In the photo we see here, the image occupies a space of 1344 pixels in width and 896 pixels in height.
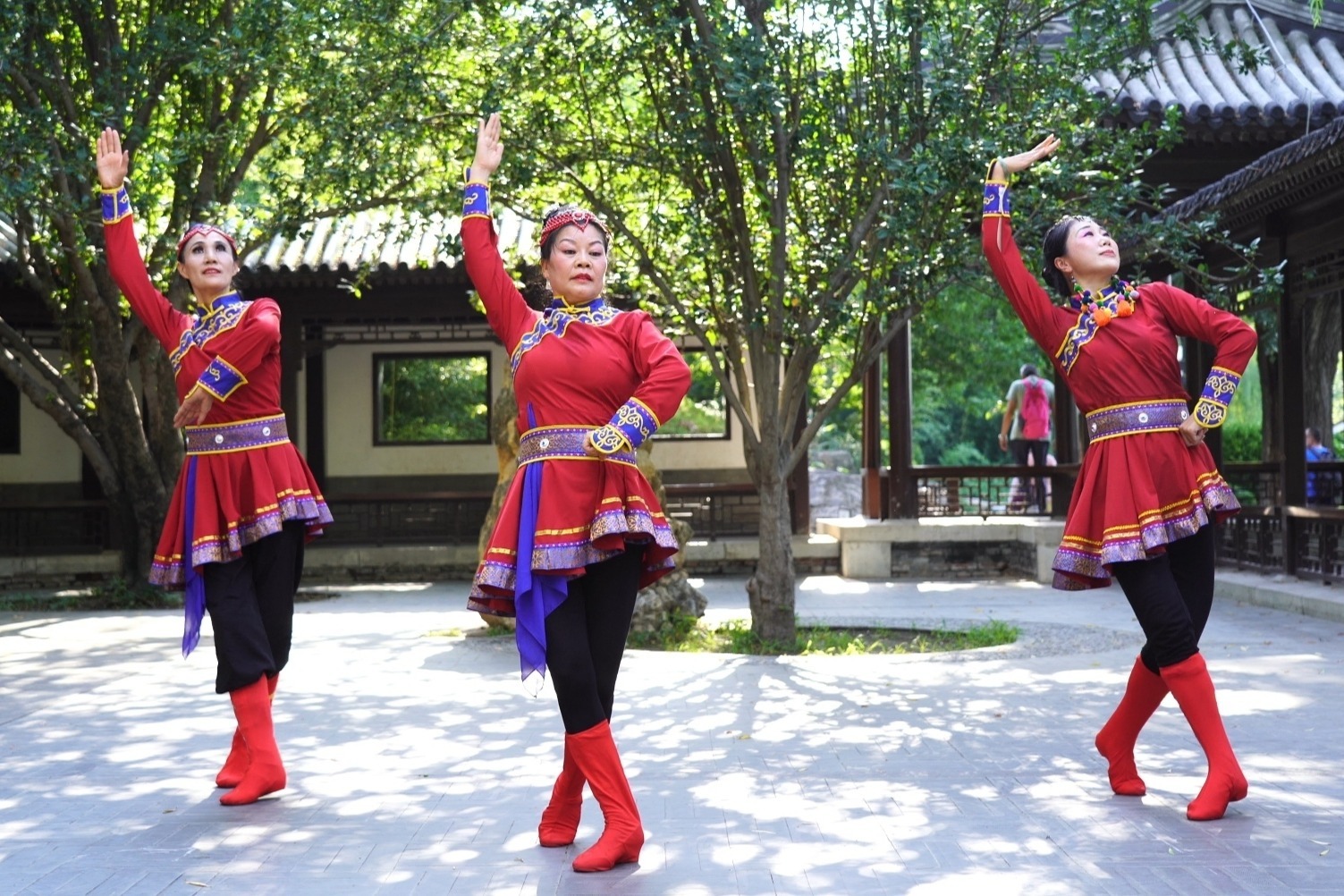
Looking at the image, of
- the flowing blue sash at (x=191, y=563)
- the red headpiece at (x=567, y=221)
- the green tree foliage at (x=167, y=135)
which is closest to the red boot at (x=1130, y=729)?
the red headpiece at (x=567, y=221)

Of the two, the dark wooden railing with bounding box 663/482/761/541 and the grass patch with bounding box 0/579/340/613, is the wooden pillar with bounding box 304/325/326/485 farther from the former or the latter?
the dark wooden railing with bounding box 663/482/761/541

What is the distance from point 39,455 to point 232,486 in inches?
549

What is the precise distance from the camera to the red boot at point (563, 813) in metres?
4.91

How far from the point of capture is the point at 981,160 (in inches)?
338

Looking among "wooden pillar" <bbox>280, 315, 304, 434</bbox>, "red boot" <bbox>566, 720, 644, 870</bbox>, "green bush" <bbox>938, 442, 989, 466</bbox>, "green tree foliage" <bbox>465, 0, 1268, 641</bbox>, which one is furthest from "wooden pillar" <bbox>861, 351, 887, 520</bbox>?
"green bush" <bbox>938, 442, 989, 466</bbox>

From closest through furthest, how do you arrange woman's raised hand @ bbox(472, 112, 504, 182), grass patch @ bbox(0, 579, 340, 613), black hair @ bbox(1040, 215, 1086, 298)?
1. woman's raised hand @ bbox(472, 112, 504, 182)
2. black hair @ bbox(1040, 215, 1086, 298)
3. grass patch @ bbox(0, 579, 340, 613)

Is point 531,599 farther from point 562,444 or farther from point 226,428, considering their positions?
point 226,428

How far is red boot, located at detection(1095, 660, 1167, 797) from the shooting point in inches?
213

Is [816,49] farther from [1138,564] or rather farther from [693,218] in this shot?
[1138,564]

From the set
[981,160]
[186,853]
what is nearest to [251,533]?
[186,853]

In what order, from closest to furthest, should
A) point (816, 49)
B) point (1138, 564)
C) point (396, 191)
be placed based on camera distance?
1. point (1138, 564)
2. point (816, 49)
3. point (396, 191)

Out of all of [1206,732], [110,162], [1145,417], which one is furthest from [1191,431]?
[110,162]

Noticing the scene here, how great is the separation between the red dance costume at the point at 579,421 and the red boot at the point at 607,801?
512 millimetres

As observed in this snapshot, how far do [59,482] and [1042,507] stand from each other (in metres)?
11.5
